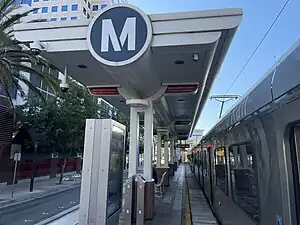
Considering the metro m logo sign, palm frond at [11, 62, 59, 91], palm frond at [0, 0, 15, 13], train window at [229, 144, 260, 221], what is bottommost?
train window at [229, 144, 260, 221]

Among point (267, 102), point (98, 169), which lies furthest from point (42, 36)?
point (267, 102)

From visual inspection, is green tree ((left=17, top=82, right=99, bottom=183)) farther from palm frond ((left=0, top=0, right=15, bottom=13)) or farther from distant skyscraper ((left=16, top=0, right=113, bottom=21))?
distant skyscraper ((left=16, top=0, right=113, bottom=21))

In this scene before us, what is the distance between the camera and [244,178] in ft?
13.1

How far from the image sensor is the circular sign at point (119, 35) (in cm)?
482

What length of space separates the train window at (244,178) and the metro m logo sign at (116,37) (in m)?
2.56

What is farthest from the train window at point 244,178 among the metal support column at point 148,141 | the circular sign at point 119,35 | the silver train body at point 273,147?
the metal support column at point 148,141

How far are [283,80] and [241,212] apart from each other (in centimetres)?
267

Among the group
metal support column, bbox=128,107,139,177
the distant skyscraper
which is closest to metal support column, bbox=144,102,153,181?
metal support column, bbox=128,107,139,177

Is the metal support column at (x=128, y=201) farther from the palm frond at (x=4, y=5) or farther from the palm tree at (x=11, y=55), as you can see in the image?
the palm frond at (x=4, y=5)

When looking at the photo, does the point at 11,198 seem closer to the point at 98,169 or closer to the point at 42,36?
the point at 42,36

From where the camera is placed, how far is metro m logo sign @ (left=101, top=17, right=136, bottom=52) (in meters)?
4.86

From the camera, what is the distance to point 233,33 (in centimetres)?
487

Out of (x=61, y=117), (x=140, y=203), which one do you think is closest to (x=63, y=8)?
(x=61, y=117)

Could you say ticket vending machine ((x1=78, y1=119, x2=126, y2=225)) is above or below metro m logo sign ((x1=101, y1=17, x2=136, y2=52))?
below
